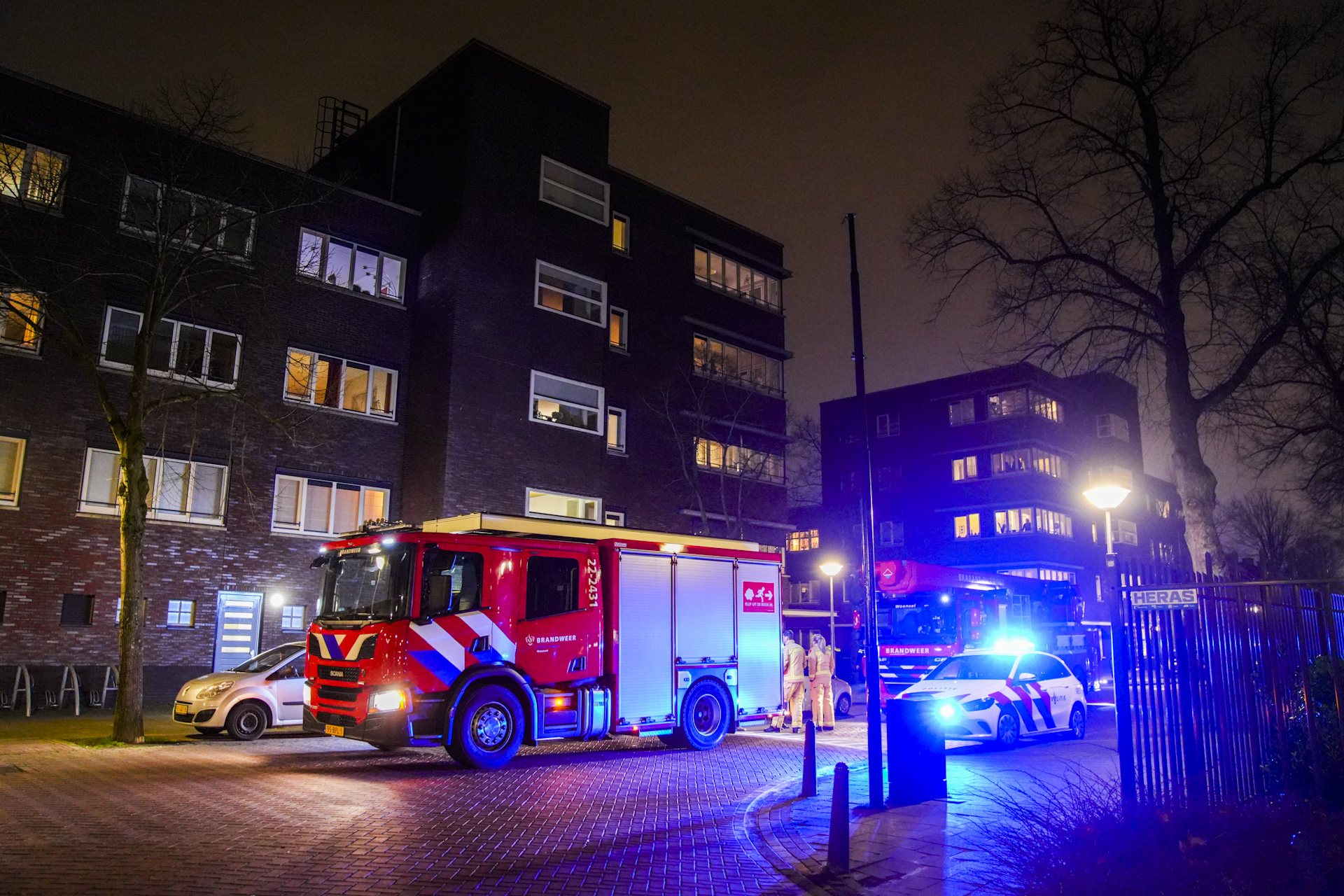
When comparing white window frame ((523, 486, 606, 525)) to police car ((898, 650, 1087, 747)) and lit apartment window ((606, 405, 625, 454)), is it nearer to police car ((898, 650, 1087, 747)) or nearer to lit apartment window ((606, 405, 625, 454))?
lit apartment window ((606, 405, 625, 454))

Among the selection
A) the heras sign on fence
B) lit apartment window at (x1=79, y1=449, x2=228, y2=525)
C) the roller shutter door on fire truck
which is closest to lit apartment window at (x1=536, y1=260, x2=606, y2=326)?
lit apartment window at (x1=79, y1=449, x2=228, y2=525)

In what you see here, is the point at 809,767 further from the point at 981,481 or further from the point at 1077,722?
the point at 981,481

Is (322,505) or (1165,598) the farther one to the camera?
(322,505)

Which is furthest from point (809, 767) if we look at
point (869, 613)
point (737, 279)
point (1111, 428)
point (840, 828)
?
point (1111, 428)

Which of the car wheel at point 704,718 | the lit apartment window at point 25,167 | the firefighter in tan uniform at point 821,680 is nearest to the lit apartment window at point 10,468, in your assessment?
the lit apartment window at point 25,167

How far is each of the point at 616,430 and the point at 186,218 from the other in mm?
15418

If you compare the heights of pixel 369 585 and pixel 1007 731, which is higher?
pixel 369 585

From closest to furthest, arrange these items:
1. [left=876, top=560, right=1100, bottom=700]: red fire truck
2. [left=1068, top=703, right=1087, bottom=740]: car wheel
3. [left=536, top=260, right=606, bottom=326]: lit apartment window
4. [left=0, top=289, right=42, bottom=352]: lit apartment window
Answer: [left=1068, top=703, right=1087, bottom=740]: car wheel
[left=0, top=289, right=42, bottom=352]: lit apartment window
[left=876, top=560, right=1100, bottom=700]: red fire truck
[left=536, top=260, right=606, bottom=326]: lit apartment window

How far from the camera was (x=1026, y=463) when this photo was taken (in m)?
49.4

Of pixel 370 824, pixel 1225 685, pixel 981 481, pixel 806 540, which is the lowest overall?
pixel 370 824

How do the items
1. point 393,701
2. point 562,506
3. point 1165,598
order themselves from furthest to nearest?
1. point 562,506
2. point 393,701
3. point 1165,598

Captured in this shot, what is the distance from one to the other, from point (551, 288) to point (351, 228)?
5.72 meters

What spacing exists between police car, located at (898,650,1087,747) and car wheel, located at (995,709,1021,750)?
0.4 inches

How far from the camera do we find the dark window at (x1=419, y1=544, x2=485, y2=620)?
12414 mm
